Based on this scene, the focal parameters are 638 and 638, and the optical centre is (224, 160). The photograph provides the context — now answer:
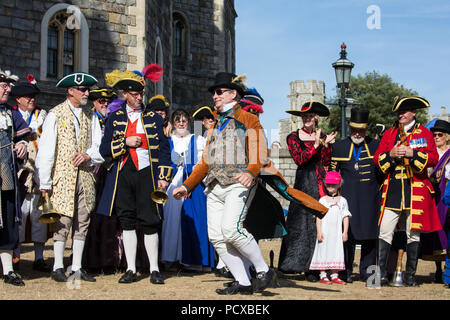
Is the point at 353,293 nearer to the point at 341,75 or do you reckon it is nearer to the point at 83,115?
the point at 83,115

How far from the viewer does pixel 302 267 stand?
718 centimetres

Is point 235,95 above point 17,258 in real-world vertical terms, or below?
above

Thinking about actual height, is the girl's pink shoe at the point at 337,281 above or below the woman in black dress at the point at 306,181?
below

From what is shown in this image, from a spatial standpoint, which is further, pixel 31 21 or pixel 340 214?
pixel 31 21

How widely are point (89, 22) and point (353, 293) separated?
430 inches

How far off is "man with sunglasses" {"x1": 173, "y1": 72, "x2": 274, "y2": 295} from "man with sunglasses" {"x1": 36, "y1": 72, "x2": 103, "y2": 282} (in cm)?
130

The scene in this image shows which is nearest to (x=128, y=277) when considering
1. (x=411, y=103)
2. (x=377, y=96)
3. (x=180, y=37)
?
(x=411, y=103)

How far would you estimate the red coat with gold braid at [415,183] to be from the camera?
6.87m

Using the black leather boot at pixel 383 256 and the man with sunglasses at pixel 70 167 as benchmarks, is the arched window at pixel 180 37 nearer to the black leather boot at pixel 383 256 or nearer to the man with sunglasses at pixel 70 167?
the man with sunglasses at pixel 70 167

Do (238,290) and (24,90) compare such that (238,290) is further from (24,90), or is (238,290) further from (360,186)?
(24,90)

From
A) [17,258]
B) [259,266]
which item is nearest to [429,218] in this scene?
[259,266]

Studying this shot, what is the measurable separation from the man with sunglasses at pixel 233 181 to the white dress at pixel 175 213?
6.22 feet

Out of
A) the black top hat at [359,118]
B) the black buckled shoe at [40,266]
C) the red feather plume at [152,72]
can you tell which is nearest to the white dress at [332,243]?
the black top hat at [359,118]

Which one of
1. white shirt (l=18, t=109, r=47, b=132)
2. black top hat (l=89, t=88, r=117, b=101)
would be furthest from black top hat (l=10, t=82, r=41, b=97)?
black top hat (l=89, t=88, r=117, b=101)
